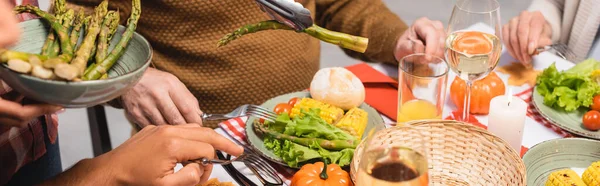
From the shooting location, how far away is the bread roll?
1640 millimetres

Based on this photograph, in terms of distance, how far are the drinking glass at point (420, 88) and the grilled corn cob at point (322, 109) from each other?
15cm

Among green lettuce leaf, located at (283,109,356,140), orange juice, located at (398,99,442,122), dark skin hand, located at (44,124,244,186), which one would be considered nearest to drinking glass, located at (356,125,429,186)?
dark skin hand, located at (44,124,244,186)

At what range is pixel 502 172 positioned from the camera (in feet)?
4.30

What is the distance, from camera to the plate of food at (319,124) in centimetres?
146

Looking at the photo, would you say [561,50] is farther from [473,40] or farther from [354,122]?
[354,122]

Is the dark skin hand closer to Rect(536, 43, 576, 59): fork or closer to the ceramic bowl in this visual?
the ceramic bowl

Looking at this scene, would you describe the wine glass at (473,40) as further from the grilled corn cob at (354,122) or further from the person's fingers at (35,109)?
the person's fingers at (35,109)

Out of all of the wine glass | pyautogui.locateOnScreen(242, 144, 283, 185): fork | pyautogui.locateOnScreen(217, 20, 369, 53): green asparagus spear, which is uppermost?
pyautogui.locateOnScreen(217, 20, 369, 53): green asparagus spear

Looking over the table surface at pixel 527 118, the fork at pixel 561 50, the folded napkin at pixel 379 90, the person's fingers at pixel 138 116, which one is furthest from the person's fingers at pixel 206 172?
the fork at pixel 561 50

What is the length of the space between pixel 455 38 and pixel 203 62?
78cm

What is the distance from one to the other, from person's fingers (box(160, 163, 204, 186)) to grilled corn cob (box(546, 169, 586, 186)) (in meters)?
0.71

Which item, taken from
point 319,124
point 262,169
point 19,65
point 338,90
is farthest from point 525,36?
point 19,65

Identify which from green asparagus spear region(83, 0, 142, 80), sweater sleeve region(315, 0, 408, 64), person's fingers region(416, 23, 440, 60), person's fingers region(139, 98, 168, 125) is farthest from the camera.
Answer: sweater sleeve region(315, 0, 408, 64)

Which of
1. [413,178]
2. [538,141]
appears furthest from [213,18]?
[413,178]
